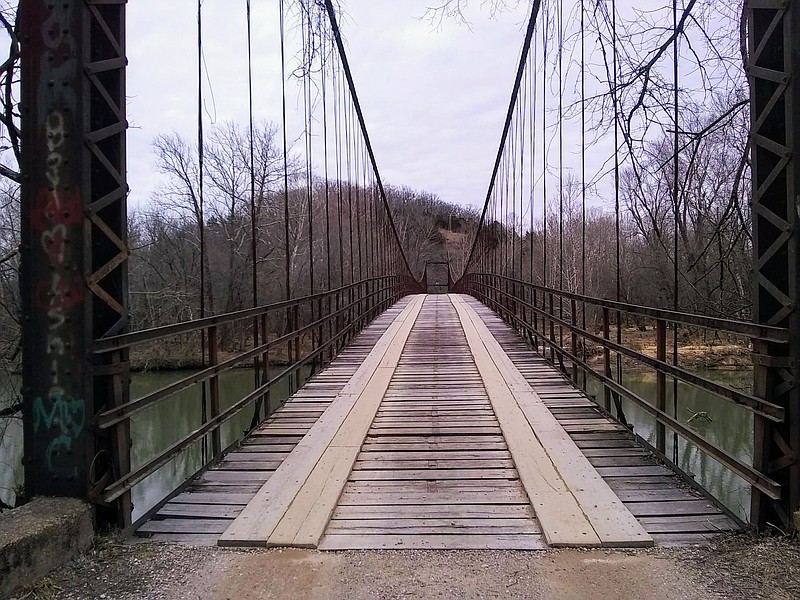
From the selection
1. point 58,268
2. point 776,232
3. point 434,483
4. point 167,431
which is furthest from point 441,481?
point 167,431

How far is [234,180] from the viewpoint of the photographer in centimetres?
2439

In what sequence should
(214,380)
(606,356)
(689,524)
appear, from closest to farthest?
(689,524), (214,380), (606,356)

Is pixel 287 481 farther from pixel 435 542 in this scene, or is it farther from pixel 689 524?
pixel 689 524

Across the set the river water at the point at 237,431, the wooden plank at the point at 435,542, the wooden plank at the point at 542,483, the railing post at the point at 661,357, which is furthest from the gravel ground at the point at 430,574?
the river water at the point at 237,431

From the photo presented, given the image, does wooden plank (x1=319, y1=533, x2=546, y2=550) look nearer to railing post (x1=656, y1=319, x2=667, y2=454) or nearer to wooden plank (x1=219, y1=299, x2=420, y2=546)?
wooden plank (x1=219, y1=299, x2=420, y2=546)

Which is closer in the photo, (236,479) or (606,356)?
(236,479)

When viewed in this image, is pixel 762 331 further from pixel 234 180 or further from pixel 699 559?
pixel 234 180

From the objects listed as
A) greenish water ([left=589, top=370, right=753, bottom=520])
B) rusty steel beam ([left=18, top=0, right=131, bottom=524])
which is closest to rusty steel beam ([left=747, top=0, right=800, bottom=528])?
rusty steel beam ([left=18, top=0, right=131, bottom=524])

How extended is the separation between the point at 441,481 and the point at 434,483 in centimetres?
5

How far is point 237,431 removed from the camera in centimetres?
1606

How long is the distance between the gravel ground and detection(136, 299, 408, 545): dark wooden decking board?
0.78 feet

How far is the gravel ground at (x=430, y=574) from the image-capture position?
2.25 m

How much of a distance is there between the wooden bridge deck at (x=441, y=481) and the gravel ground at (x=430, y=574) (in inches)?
4.9

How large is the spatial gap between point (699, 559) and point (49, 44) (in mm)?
3414
